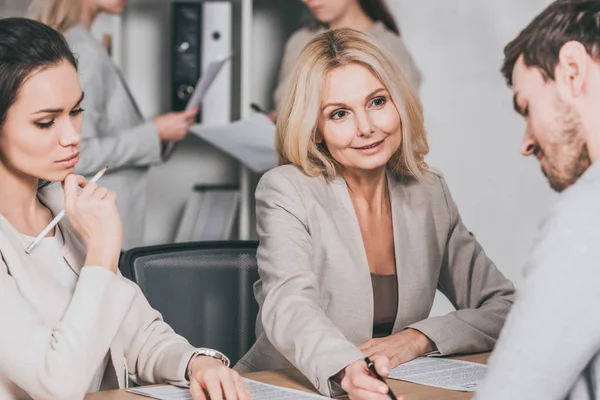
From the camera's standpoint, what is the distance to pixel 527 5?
148 inches

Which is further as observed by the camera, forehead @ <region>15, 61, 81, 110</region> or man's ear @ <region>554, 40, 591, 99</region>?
forehead @ <region>15, 61, 81, 110</region>

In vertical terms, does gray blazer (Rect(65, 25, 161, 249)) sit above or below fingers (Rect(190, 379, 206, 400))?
above

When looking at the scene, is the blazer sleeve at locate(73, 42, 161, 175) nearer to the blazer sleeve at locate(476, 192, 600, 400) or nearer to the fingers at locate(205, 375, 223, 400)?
the fingers at locate(205, 375, 223, 400)

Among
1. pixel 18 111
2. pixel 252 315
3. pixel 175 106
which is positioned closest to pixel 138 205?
pixel 175 106

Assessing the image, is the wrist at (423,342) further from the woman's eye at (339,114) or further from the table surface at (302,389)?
the woman's eye at (339,114)

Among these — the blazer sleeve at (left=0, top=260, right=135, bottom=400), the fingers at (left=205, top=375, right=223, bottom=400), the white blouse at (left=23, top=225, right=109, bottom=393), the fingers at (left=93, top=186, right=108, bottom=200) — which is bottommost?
the fingers at (left=205, top=375, right=223, bottom=400)

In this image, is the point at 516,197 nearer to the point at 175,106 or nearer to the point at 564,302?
the point at 175,106

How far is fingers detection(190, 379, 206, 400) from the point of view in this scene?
4.72 ft

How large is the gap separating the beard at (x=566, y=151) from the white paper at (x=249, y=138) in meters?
1.83

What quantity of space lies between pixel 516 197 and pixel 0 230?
276cm

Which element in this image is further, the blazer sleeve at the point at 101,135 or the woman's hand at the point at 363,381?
the blazer sleeve at the point at 101,135

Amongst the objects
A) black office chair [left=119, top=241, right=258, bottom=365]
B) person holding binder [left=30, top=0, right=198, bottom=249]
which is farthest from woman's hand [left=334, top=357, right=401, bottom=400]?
person holding binder [left=30, top=0, right=198, bottom=249]

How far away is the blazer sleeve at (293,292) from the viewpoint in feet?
5.16

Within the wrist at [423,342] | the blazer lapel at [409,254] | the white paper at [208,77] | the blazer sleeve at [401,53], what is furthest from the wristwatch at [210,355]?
the blazer sleeve at [401,53]
